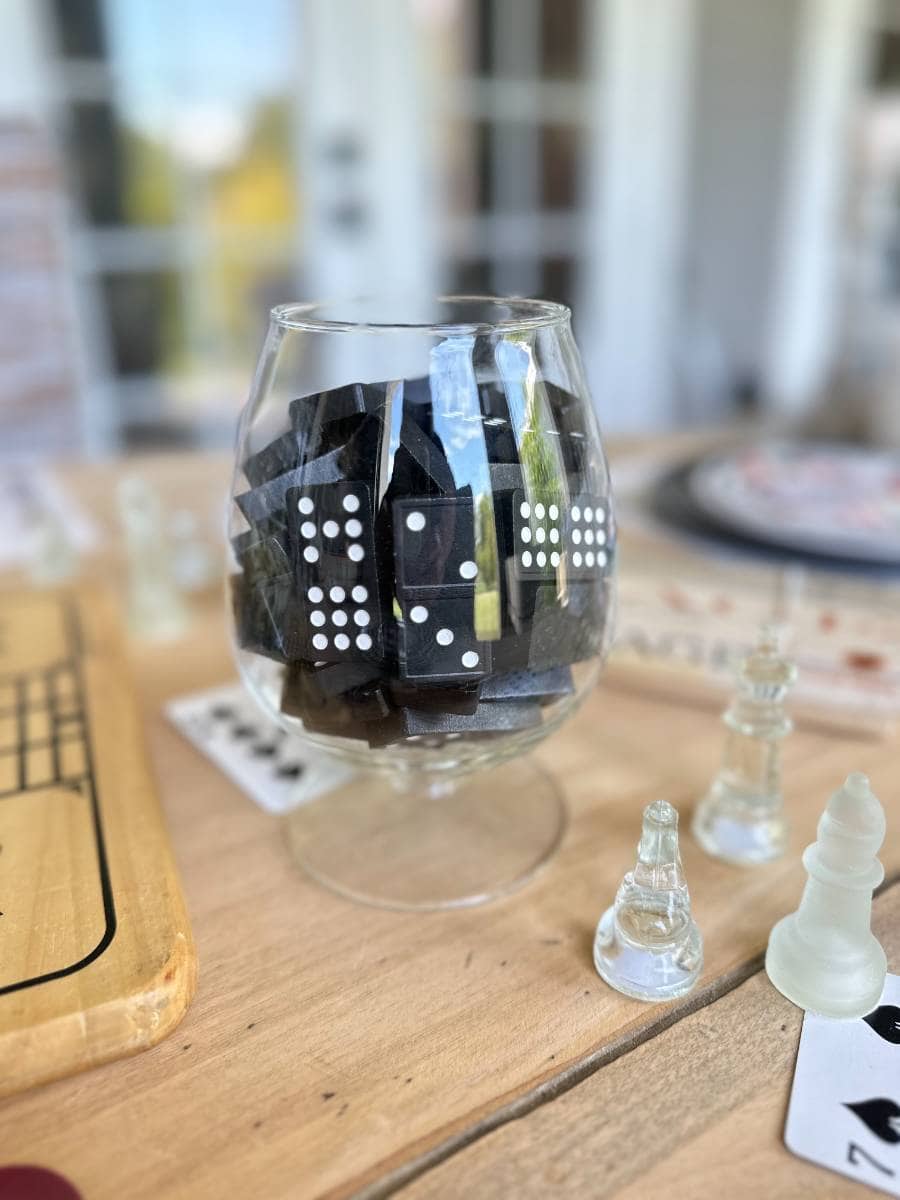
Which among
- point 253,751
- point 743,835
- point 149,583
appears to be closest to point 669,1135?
point 743,835

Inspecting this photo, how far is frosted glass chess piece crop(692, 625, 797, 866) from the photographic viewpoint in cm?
49

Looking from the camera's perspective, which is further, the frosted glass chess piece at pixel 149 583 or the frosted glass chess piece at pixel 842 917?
the frosted glass chess piece at pixel 149 583

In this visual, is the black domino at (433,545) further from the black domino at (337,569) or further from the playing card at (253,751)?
the playing card at (253,751)

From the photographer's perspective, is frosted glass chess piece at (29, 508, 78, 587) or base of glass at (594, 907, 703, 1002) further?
frosted glass chess piece at (29, 508, 78, 587)

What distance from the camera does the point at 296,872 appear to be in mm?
485

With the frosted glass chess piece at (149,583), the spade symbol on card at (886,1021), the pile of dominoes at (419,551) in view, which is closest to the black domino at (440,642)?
the pile of dominoes at (419,551)

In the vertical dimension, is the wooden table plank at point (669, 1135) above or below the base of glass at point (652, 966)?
below

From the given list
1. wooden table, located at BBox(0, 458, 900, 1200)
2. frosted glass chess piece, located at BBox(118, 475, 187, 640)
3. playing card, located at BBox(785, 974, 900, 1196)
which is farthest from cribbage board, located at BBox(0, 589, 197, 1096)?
playing card, located at BBox(785, 974, 900, 1196)

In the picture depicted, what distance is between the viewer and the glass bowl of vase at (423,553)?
15.7 inches

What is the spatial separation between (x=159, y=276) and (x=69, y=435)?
57cm

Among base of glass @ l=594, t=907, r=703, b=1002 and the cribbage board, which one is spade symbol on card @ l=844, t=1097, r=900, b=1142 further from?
the cribbage board

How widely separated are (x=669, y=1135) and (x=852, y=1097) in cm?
7

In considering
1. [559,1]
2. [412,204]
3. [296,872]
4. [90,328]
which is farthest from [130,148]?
[296,872]

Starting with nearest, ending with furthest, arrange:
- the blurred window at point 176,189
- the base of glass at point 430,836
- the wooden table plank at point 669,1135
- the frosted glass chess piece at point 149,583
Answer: the wooden table plank at point 669,1135 < the base of glass at point 430,836 < the frosted glass chess piece at point 149,583 < the blurred window at point 176,189
